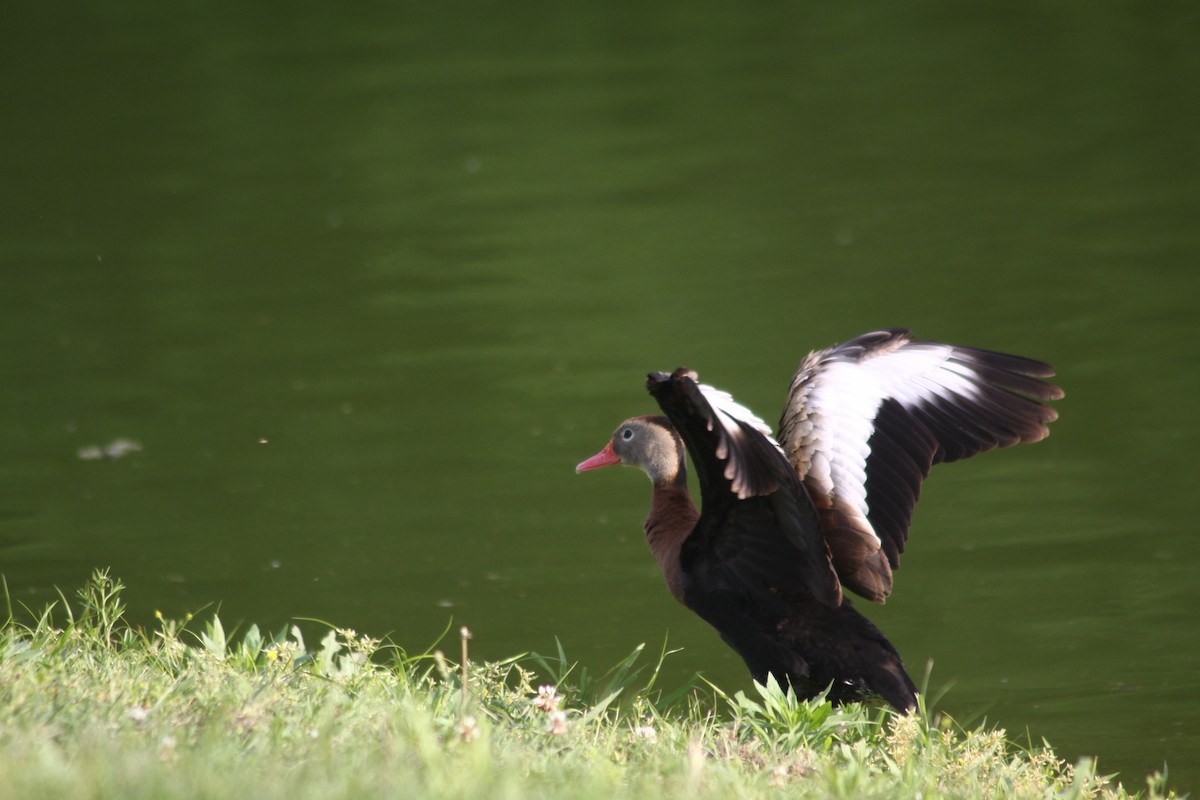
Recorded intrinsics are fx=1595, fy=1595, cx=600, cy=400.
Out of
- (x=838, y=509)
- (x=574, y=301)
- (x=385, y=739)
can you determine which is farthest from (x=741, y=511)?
(x=574, y=301)

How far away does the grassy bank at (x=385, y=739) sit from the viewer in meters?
2.68

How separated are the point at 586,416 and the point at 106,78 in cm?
1036

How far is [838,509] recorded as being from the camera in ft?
15.1

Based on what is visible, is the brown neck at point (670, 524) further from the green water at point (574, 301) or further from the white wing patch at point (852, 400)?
the green water at point (574, 301)

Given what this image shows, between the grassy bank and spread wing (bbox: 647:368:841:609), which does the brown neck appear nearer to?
spread wing (bbox: 647:368:841:609)

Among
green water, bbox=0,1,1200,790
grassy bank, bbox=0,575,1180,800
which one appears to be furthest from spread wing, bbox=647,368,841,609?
green water, bbox=0,1,1200,790

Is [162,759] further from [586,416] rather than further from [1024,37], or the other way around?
[1024,37]

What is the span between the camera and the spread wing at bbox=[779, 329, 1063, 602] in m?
4.61

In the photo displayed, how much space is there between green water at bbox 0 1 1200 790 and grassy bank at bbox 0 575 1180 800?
1.70 m

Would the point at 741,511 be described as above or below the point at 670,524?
above

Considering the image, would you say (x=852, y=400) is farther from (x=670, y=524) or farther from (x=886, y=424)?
(x=670, y=524)

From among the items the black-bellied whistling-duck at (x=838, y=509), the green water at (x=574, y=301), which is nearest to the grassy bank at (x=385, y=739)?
the black-bellied whistling-duck at (x=838, y=509)

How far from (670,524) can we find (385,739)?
2.04m

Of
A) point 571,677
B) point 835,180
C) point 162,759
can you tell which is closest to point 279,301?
point 835,180
